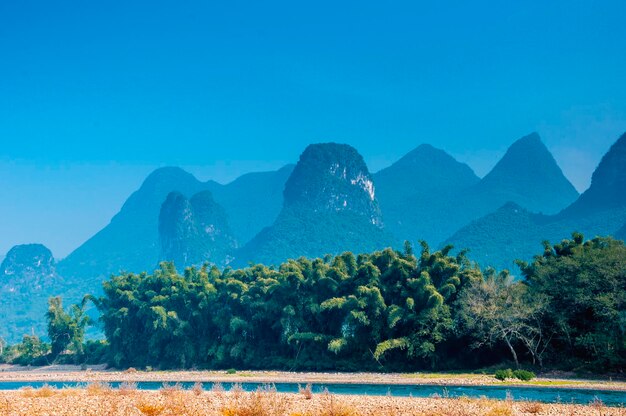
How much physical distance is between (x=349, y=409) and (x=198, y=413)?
3873mm

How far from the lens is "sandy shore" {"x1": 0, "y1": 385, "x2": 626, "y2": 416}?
48.5 feet

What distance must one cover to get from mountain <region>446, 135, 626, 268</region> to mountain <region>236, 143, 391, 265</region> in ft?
99.5

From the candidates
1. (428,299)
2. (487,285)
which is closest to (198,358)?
(428,299)

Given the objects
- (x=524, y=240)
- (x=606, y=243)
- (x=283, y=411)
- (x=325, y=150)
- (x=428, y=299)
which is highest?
(x=325, y=150)

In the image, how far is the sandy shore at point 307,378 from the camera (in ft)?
98.2

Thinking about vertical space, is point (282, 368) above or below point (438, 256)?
below

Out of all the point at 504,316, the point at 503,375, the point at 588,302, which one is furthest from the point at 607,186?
the point at 503,375

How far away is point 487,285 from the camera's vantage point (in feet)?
121

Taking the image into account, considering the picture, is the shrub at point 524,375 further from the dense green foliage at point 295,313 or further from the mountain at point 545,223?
the mountain at point 545,223

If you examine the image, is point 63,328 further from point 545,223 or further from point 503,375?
point 545,223

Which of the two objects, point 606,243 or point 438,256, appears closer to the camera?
Result: point 606,243

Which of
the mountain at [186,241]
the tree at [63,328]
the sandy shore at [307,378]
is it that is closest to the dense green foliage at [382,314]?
the sandy shore at [307,378]

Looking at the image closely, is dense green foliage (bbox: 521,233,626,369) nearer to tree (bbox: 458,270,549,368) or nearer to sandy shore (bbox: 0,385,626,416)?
tree (bbox: 458,270,549,368)

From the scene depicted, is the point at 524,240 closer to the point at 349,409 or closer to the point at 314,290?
the point at 314,290
